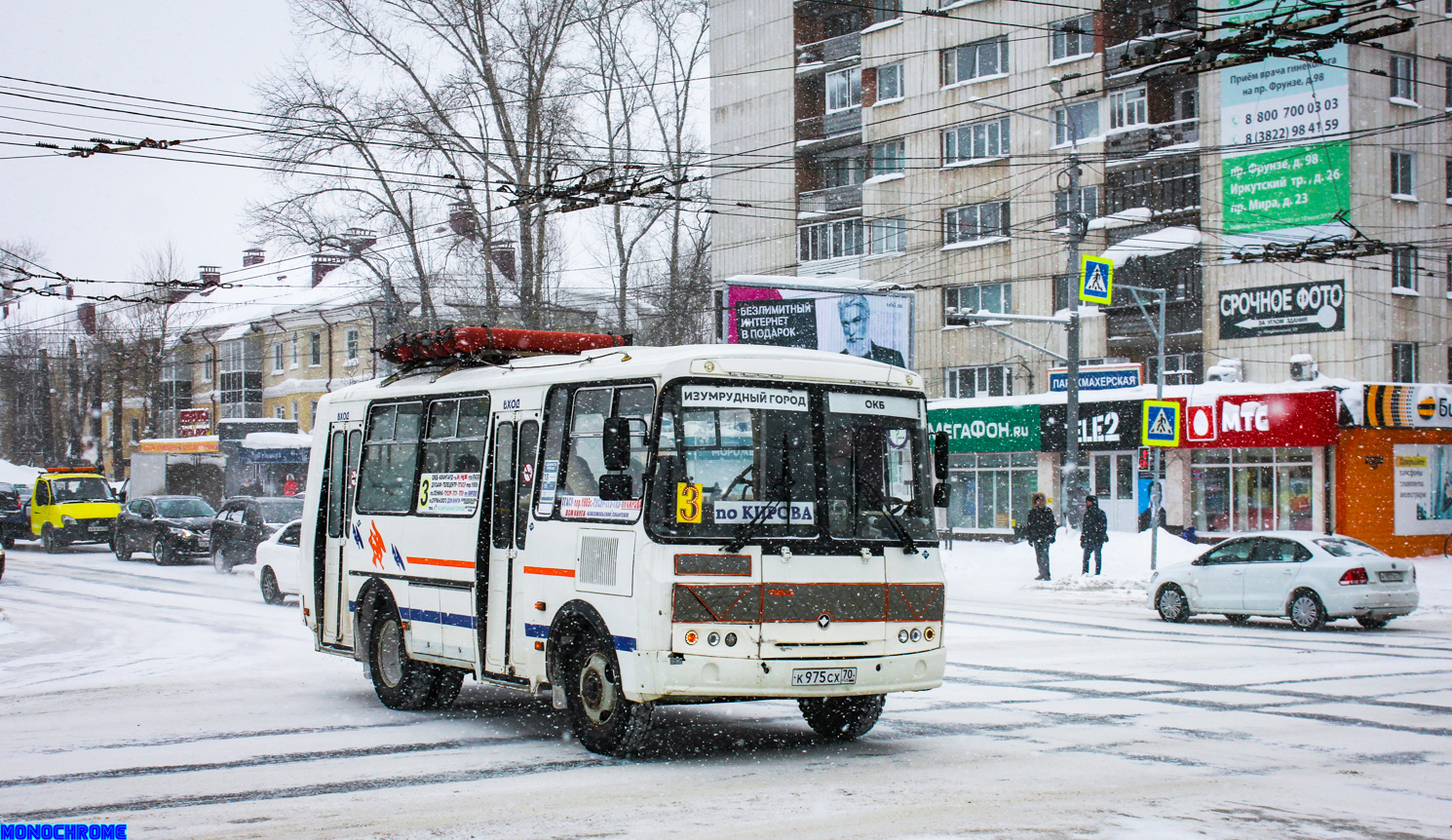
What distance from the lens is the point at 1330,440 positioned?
34.8 m

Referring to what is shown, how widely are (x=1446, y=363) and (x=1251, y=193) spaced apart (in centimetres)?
812

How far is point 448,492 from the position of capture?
11773mm

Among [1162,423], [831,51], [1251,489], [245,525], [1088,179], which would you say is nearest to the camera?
[1162,423]

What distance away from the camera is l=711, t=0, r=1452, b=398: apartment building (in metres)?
40.5

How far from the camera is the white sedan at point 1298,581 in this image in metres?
19.9

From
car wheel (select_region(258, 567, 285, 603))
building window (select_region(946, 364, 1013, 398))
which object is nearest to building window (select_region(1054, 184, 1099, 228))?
building window (select_region(946, 364, 1013, 398))

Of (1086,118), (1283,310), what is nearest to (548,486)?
(1283,310)

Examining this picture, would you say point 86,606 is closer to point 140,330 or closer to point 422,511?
point 422,511

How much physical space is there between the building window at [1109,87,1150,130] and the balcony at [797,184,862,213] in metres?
11.0

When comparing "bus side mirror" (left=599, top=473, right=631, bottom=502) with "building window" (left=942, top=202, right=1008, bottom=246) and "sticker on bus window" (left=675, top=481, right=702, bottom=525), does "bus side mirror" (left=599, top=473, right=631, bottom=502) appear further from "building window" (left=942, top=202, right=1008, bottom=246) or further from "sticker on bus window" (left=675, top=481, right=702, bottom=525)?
"building window" (left=942, top=202, right=1008, bottom=246)

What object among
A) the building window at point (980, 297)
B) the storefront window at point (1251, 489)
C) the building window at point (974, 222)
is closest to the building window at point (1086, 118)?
the building window at point (974, 222)

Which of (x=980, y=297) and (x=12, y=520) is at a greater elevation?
(x=980, y=297)

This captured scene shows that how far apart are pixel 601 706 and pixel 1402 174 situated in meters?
39.0

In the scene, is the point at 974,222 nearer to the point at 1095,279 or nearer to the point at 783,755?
the point at 1095,279
